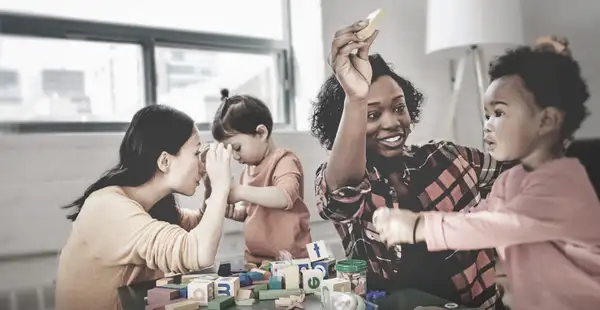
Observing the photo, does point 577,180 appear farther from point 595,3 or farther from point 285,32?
point 285,32

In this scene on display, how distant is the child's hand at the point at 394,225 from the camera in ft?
3.27

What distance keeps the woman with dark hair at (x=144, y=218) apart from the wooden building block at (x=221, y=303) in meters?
0.08

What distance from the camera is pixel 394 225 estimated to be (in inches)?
40.4

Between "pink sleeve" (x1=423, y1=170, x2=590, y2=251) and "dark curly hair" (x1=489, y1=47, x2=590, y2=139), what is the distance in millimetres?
87

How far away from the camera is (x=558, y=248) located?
86cm

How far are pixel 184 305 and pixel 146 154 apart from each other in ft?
1.04

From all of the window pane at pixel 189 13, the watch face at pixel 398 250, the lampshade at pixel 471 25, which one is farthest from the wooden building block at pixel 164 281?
the lampshade at pixel 471 25

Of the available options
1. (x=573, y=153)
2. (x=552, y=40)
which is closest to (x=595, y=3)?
(x=552, y=40)

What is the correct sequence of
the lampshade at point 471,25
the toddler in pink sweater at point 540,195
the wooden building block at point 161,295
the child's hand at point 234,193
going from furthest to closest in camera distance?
the child's hand at point 234,193
the wooden building block at point 161,295
the lampshade at point 471,25
the toddler in pink sweater at point 540,195

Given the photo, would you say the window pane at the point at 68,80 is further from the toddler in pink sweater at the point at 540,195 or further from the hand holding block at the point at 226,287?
the toddler in pink sweater at the point at 540,195

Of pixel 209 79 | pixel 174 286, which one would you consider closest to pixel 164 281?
pixel 174 286

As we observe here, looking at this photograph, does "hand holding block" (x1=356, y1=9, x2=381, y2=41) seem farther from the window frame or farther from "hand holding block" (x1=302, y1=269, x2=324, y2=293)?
"hand holding block" (x1=302, y1=269, x2=324, y2=293)

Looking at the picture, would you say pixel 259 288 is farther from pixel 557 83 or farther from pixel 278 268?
pixel 557 83

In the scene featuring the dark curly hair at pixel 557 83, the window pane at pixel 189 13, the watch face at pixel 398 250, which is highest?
the window pane at pixel 189 13
